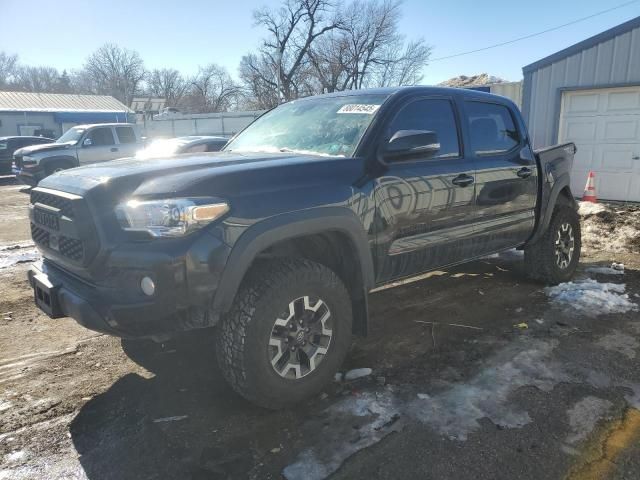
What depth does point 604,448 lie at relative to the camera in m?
2.65

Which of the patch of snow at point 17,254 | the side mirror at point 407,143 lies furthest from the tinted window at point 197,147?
the side mirror at point 407,143

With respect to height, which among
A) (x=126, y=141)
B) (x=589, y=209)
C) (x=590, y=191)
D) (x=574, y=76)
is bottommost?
(x=589, y=209)

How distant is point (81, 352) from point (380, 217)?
255cm

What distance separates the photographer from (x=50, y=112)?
38.3m

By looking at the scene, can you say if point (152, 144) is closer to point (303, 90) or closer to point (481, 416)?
point (481, 416)

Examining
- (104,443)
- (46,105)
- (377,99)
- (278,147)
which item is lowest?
(104,443)

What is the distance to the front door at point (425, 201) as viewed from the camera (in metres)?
3.46

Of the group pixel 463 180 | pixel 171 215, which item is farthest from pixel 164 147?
pixel 171 215

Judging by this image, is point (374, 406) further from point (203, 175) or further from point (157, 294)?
point (203, 175)

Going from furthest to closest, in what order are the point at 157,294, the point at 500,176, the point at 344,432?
the point at 500,176
the point at 344,432
the point at 157,294

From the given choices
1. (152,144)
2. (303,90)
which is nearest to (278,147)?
(152,144)

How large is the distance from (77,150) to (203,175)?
44.3 ft

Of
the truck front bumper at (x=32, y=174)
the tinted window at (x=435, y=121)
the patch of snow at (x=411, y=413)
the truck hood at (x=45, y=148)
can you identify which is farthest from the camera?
the truck hood at (x=45, y=148)

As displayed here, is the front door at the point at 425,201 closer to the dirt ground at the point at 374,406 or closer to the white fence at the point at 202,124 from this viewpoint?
the dirt ground at the point at 374,406
